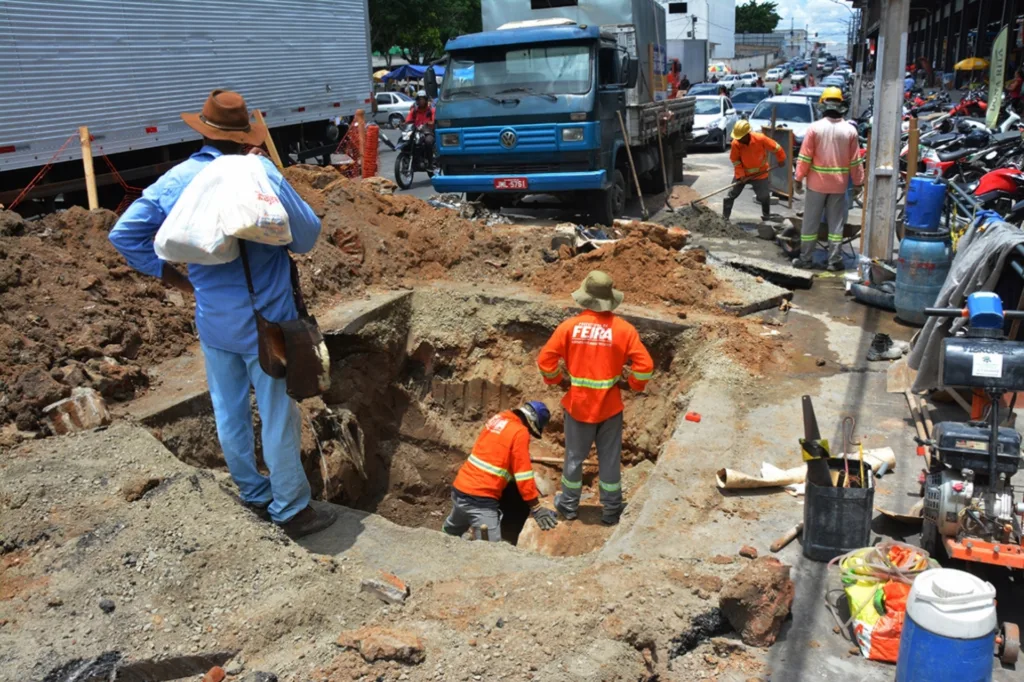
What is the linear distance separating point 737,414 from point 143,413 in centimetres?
413

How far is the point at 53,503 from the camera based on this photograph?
4383 mm

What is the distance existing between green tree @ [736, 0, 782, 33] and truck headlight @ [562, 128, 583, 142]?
108842 millimetres

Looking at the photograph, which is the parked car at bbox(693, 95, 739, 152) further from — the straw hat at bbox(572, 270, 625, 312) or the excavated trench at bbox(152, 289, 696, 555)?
the straw hat at bbox(572, 270, 625, 312)

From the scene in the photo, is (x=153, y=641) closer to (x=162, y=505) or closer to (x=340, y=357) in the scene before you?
(x=162, y=505)

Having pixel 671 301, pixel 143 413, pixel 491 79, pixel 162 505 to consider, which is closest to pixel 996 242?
pixel 671 301

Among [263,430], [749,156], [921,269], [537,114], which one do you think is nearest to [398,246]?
[537,114]

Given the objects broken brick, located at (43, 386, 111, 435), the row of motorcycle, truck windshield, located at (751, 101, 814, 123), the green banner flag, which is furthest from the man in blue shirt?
truck windshield, located at (751, 101, 814, 123)

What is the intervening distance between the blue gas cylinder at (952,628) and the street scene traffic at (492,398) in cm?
1

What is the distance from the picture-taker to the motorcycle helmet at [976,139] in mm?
15682

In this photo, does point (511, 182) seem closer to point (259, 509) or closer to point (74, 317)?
point (74, 317)

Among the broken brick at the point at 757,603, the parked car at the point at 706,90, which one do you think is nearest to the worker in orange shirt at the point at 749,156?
the broken brick at the point at 757,603

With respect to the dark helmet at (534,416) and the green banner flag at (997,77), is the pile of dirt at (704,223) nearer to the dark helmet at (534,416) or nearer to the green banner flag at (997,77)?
the dark helmet at (534,416)

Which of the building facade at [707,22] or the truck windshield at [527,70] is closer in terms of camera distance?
the truck windshield at [527,70]

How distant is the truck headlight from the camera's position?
440 inches
